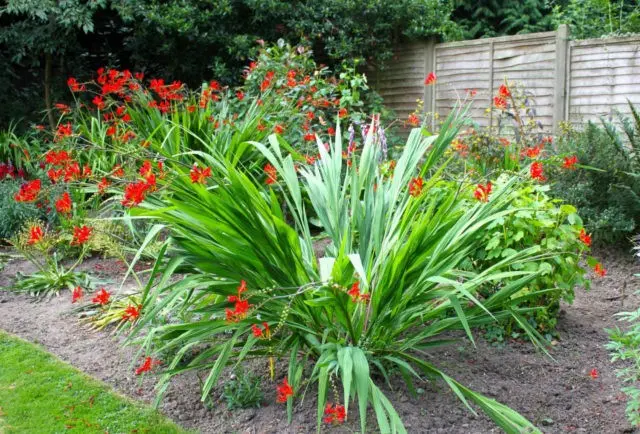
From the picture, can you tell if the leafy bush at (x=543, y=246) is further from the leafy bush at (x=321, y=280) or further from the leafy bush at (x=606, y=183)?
the leafy bush at (x=606, y=183)

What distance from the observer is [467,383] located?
333 centimetres

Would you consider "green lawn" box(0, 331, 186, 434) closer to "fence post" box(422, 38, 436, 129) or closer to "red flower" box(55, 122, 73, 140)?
"red flower" box(55, 122, 73, 140)

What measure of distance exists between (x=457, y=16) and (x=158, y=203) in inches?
450

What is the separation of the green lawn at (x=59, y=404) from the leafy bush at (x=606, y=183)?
139 inches

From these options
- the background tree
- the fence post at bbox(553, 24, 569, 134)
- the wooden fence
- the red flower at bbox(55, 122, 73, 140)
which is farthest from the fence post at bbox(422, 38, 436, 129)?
the red flower at bbox(55, 122, 73, 140)

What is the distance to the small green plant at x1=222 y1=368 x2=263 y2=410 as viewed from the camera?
313cm

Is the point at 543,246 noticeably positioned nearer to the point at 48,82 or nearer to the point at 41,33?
the point at 41,33

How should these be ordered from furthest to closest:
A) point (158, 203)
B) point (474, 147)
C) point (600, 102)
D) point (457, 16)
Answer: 1. point (457, 16)
2. point (600, 102)
3. point (474, 147)
4. point (158, 203)

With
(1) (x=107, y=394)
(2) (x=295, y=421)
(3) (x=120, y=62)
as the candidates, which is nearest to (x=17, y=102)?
(3) (x=120, y=62)

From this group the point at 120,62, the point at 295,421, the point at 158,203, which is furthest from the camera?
the point at 120,62

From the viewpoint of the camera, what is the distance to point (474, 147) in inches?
218

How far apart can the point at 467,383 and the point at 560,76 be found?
5.26m

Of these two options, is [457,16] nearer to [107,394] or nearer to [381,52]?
[381,52]

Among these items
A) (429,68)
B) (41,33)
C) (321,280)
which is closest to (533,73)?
(429,68)
